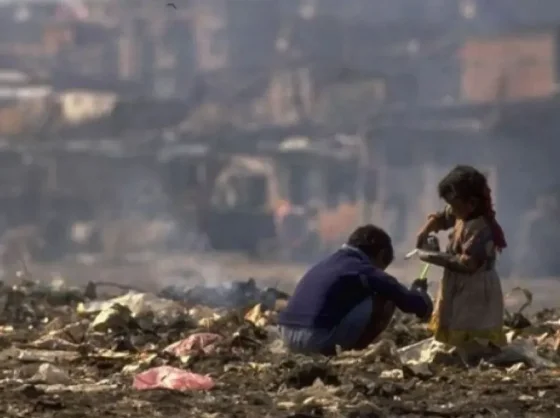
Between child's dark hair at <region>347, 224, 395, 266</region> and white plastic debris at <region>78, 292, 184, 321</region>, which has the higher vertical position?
child's dark hair at <region>347, 224, 395, 266</region>

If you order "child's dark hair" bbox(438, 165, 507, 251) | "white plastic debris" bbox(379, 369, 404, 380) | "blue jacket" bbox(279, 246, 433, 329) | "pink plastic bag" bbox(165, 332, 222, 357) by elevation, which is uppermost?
"child's dark hair" bbox(438, 165, 507, 251)

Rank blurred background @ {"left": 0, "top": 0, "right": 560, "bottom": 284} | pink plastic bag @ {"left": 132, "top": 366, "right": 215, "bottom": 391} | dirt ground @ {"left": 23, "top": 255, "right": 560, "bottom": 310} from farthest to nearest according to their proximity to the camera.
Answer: blurred background @ {"left": 0, "top": 0, "right": 560, "bottom": 284}, dirt ground @ {"left": 23, "top": 255, "right": 560, "bottom": 310}, pink plastic bag @ {"left": 132, "top": 366, "right": 215, "bottom": 391}

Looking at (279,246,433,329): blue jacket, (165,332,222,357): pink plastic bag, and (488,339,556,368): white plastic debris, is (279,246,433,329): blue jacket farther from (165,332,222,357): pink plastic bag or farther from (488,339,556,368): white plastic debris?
(165,332,222,357): pink plastic bag

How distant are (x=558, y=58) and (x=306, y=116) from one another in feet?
15.4

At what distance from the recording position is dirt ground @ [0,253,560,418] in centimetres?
492

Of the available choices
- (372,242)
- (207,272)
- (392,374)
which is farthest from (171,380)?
(207,272)

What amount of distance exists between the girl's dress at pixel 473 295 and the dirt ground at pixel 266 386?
141mm

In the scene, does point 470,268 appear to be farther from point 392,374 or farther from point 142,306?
point 142,306

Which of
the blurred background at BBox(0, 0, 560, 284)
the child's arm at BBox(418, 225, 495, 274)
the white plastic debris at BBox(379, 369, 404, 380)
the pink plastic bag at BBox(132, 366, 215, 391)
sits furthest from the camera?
the blurred background at BBox(0, 0, 560, 284)

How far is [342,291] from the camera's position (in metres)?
6.01

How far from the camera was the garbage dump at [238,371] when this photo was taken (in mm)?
4984

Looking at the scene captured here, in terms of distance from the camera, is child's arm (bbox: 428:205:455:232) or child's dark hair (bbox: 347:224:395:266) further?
child's arm (bbox: 428:205:455:232)

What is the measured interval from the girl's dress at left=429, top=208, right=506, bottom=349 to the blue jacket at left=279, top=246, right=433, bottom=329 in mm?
103

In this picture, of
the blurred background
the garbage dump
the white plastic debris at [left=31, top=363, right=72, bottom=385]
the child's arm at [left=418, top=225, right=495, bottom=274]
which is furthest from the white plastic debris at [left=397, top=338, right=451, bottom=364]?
the blurred background
